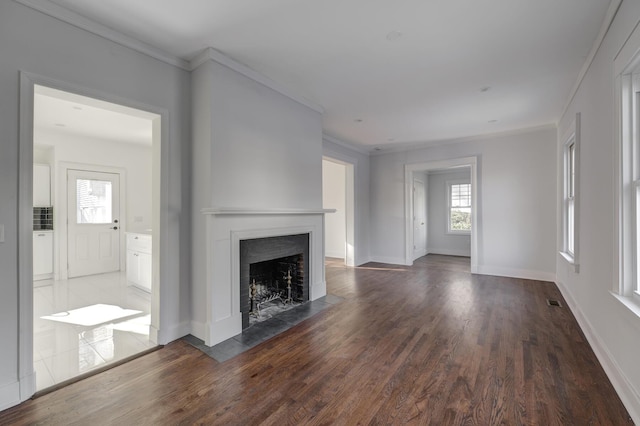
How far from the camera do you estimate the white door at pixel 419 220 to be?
7433 millimetres

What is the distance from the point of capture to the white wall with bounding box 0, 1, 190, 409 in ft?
6.24

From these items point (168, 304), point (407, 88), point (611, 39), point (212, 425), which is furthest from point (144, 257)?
point (611, 39)

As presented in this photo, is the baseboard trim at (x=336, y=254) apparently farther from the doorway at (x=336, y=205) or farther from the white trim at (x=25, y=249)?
the white trim at (x=25, y=249)

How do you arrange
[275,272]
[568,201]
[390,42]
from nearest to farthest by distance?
1. [390,42]
2. [275,272]
3. [568,201]

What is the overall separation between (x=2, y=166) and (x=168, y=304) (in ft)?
5.24

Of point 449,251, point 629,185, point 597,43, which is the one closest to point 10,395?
point 629,185

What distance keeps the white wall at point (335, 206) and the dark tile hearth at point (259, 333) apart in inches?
152

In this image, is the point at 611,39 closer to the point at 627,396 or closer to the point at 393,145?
the point at 627,396

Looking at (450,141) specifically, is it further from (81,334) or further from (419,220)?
(81,334)

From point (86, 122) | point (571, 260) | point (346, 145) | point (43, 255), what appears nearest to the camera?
point (571, 260)

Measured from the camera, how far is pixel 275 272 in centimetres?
402

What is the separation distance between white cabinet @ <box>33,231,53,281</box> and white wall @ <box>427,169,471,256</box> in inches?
347

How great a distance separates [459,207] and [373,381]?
7194 mm

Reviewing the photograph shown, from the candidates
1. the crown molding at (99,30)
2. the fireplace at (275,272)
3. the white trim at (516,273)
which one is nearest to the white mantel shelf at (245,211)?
the fireplace at (275,272)
